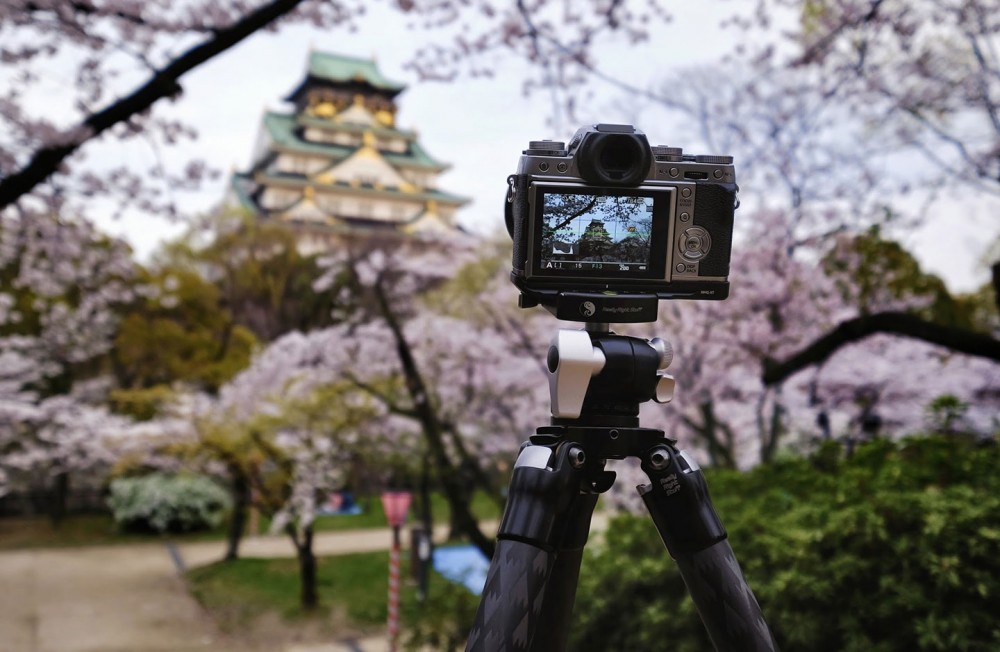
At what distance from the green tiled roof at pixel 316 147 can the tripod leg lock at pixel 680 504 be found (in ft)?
61.9

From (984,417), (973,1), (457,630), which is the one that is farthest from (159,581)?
(973,1)

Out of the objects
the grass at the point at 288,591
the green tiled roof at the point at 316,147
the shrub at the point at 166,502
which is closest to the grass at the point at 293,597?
the grass at the point at 288,591

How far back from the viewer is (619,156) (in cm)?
118

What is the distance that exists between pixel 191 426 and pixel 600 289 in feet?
30.2

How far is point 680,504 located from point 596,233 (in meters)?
0.42

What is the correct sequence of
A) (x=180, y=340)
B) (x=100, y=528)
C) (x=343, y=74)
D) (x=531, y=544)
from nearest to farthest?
(x=531, y=544) < (x=180, y=340) < (x=100, y=528) < (x=343, y=74)

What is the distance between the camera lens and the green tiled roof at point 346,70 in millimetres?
21953

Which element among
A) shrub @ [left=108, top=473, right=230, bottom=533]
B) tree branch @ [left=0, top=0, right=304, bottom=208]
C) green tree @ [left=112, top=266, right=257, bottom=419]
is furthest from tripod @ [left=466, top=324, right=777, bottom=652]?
shrub @ [left=108, top=473, right=230, bottom=533]

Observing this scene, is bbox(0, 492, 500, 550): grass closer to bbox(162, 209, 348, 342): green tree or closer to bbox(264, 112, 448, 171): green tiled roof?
bbox(162, 209, 348, 342): green tree

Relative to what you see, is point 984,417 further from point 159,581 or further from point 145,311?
point 145,311

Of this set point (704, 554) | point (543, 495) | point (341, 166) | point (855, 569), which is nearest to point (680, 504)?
point (704, 554)

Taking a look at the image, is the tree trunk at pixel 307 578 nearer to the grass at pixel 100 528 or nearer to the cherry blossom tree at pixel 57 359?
the cherry blossom tree at pixel 57 359

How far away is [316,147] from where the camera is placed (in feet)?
65.5

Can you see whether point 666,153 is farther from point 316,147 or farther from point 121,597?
point 316,147
